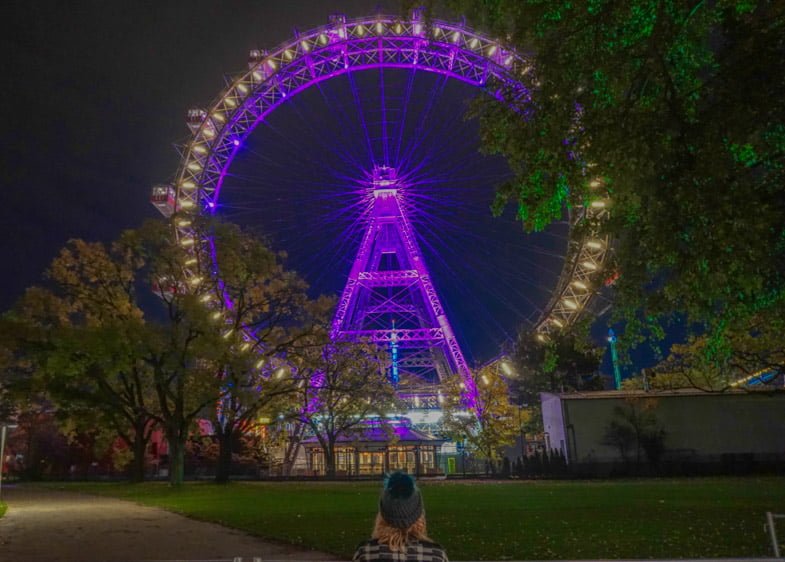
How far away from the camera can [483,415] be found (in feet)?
137

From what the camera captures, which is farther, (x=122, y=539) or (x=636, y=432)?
(x=636, y=432)

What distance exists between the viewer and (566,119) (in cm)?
915

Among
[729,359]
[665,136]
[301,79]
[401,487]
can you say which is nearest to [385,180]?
[301,79]

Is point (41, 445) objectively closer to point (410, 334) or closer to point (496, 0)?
point (410, 334)

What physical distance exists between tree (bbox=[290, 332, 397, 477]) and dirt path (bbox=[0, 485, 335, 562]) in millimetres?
17668

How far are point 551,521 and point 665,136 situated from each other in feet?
24.0

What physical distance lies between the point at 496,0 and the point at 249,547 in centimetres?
932

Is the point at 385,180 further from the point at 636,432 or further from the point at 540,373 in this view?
the point at 540,373

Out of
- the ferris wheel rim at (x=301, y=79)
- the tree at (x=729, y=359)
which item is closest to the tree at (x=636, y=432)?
the tree at (x=729, y=359)

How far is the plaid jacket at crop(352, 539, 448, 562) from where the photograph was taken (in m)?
2.97

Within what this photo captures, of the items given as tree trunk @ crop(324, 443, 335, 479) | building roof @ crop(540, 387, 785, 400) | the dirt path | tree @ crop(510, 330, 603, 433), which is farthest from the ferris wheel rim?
the dirt path

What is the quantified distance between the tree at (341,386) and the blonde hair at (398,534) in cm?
2933

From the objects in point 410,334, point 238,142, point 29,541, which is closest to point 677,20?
point 29,541

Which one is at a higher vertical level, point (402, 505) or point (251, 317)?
point (251, 317)
